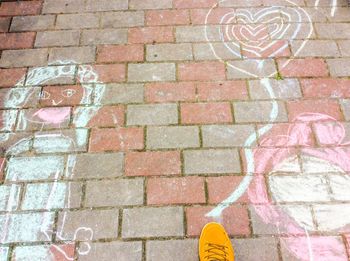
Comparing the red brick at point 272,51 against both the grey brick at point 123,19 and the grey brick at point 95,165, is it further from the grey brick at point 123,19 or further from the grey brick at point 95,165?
the grey brick at point 95,165

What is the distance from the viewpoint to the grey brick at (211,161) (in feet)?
7.95

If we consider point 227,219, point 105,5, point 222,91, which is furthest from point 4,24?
point 227,219

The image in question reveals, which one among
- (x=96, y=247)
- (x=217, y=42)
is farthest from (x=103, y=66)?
(x=96, y=247)

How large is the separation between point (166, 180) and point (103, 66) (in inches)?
41.9

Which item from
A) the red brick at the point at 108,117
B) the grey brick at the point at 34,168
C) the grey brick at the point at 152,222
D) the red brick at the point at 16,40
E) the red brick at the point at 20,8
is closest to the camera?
the grey brick at the point at 152,222

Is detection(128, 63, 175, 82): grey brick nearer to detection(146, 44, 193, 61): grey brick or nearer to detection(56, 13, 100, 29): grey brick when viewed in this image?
detection(146, 44, 193, 61): grey brick

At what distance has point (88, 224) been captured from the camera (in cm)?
224

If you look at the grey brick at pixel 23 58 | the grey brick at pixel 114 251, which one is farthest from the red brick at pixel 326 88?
the grey brick at pixel 23 58

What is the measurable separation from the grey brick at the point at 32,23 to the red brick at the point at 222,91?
1395 mm

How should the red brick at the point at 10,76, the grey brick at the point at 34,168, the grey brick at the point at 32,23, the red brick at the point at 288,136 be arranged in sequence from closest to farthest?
the grey brick at the point at 34,168 → the red brick at the point at 288,136 → the red brick at the point at 10,76 → the grey brick at the point at 32,23

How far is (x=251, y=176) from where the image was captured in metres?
2.39

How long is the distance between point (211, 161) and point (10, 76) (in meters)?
1.61

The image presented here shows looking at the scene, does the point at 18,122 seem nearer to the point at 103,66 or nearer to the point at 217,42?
the point at 103,66

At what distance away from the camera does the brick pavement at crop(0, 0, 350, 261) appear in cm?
222
